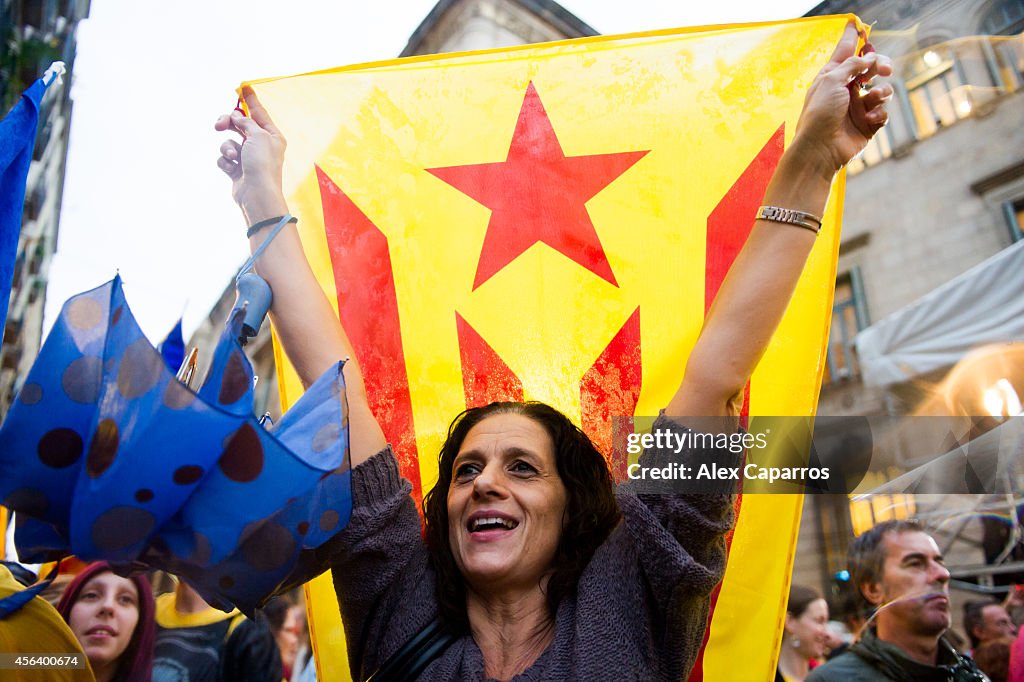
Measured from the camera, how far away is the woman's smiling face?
1.26 m

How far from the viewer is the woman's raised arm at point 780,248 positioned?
3.93 feet

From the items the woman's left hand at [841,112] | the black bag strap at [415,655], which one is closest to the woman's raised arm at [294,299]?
the black bag strap at [415,655]

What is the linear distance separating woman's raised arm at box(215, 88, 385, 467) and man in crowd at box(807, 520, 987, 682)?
1529 millimetres

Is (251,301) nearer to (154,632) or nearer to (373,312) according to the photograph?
(373,312)

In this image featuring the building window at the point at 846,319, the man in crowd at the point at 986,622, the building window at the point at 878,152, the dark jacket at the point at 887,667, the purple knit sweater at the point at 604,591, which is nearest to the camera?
the purple knit sweater at the point at 604,591

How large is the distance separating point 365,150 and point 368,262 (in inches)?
11.9

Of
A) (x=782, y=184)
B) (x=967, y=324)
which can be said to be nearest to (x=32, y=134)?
(x=782, y=184)

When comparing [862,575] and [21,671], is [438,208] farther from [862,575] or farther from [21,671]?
[862,575]

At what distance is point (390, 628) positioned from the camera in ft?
4.25

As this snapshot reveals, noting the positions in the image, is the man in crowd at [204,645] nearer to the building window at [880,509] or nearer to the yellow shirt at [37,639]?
the yellow shirt at [37,639]

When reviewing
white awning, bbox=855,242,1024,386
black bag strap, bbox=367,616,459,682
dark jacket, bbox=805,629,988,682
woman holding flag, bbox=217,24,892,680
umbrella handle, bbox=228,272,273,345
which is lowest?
dark jacket, bbox=805,629,988,682

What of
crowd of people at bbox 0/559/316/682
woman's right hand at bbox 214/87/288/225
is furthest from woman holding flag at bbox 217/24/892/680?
crowd of people at bbox 0/559/316/682

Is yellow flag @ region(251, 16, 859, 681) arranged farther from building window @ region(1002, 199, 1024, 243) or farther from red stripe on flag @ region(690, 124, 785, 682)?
building window @ region(1002, 199, 1024, 243)

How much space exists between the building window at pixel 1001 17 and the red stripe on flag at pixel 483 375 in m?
2.93
